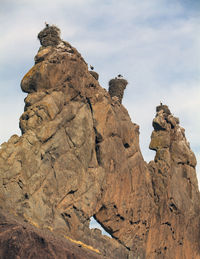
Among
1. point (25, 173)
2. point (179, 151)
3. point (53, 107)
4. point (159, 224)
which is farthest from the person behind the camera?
point (179, 151)

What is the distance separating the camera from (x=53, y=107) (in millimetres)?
48469

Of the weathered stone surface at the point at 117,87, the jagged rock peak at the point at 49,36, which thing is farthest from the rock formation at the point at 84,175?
the weathered stone surface at the point at 117,87

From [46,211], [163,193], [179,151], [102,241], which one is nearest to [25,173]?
[46,211]

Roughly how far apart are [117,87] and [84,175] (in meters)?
13.5

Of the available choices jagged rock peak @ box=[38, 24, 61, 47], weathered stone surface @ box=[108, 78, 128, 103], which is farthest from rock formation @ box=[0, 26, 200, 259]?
weathered stone surface @ box=[108, 78, 128, 103]

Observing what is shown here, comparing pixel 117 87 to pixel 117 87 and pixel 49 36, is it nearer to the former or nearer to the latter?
pixel 117 87

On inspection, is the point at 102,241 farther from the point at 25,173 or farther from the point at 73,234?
the point at 25,173

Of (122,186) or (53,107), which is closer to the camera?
(53,107)

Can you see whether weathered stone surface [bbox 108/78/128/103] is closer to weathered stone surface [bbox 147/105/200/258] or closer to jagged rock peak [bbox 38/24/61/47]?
weathered stone surface [bbox 147/105/200/258]

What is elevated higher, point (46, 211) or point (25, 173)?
point (25, 173)

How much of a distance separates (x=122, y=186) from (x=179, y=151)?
39.6 feet

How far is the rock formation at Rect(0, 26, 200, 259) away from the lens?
44750mm

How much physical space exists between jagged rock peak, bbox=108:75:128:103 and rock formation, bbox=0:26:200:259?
0.72 ft

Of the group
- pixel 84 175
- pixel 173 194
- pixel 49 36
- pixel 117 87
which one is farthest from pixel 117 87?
pixel 84 175
